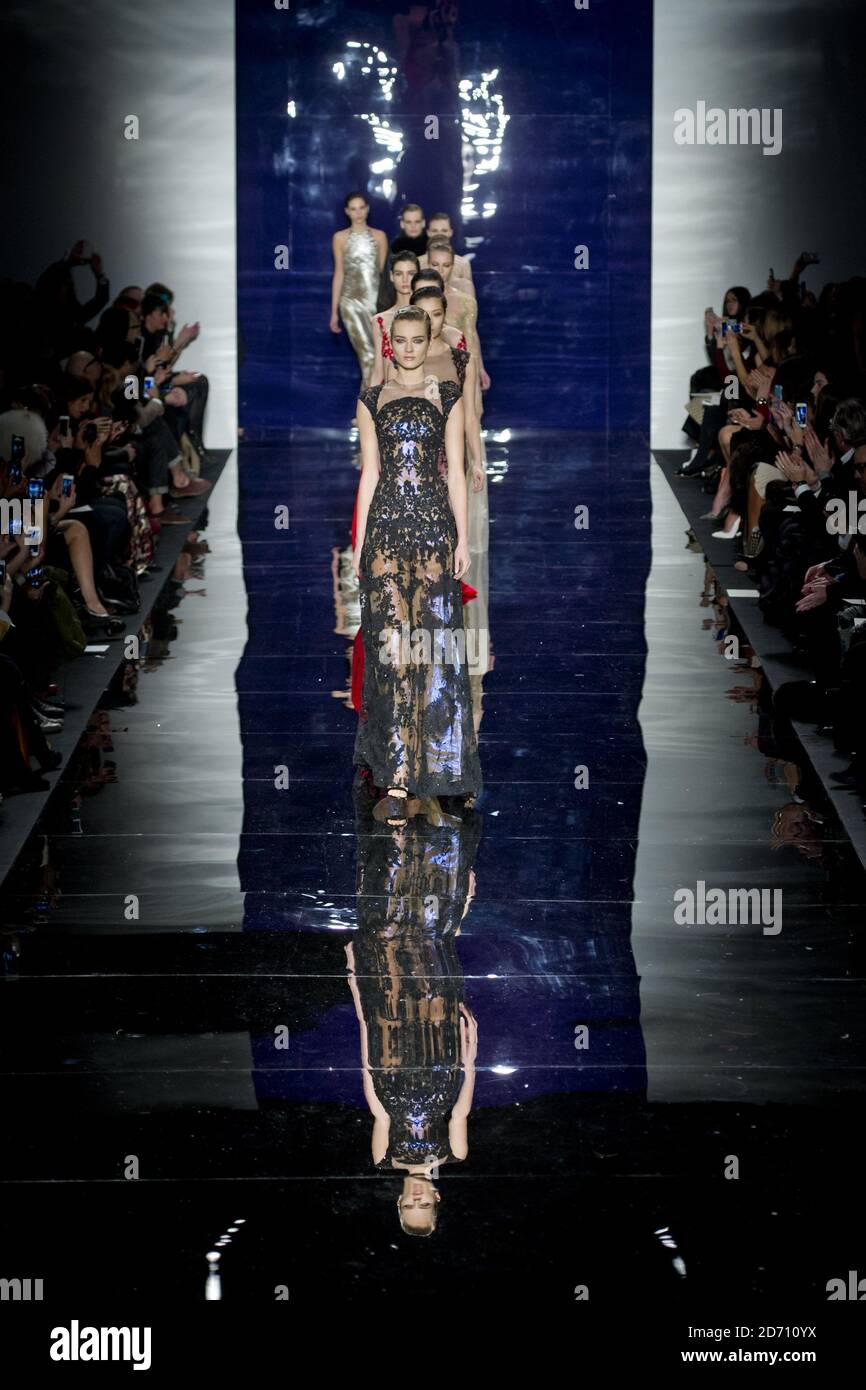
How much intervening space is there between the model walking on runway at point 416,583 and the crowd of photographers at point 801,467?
1.20 m

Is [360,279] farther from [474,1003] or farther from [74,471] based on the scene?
[474,1003]

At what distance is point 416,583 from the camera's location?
553 centimetres

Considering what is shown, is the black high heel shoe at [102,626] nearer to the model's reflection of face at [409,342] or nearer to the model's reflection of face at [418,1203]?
the model's reflection of face at [409,342]

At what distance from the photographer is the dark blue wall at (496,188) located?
14.2 m

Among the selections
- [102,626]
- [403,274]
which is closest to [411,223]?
[403,274]

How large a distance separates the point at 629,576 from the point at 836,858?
411 cm

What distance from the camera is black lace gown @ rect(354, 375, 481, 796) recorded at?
548 cm

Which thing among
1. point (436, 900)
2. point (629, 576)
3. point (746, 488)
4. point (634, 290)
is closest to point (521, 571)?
point (629, 576)

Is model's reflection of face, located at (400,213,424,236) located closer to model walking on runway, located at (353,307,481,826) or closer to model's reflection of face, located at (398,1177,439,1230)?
model walking on runway, located at (353,307,481,826)

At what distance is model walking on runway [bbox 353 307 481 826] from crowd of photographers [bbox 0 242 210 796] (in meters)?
1.03

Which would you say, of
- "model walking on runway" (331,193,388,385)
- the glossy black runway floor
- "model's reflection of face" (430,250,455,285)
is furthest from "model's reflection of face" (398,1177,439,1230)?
"model walking on runway" (331,193,388,385)

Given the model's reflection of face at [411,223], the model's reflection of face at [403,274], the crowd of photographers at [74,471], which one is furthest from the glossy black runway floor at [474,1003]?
the model's reflection of face at [411,223]

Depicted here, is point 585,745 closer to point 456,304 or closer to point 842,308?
point 456,304

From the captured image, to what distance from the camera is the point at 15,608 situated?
676 cm
